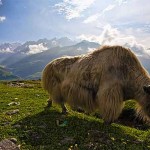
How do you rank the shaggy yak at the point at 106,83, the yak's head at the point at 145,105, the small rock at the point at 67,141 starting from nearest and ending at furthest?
the small rock at the point at 67,141, the yak's head at the point at 145,105, the shaggy yak at the point at 106,83

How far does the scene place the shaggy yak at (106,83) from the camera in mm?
11406

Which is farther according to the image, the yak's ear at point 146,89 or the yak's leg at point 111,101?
the yak's leg at point 111,101

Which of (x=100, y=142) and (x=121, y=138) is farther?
(x=121, y=138)

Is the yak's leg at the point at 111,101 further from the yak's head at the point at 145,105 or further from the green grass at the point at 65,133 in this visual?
the yak's head at the point at 145,105

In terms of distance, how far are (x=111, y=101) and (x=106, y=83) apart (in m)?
0.79

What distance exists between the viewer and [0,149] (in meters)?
8.29

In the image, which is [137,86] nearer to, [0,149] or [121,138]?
[121,138]

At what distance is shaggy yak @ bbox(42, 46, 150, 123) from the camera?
1141 centimetres

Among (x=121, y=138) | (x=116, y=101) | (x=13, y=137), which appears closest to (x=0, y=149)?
(x=13, y=137)

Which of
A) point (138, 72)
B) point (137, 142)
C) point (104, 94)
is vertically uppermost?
point (138, 72)

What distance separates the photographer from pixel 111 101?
11.2 meters

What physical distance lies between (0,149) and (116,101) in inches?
192

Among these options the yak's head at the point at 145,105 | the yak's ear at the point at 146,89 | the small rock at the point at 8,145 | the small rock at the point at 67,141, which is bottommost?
the small rock at the point at 67,141

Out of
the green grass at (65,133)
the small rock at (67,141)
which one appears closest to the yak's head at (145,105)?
the green grass at (65,133)
